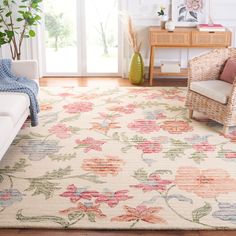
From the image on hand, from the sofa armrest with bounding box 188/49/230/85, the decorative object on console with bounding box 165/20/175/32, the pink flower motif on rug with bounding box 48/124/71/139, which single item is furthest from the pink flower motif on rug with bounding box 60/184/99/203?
the decorative object on console with bounding box 165/20/175/32

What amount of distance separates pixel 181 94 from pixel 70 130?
1711mm

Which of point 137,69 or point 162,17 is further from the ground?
point 162,17

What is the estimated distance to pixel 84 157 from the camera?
3.53m

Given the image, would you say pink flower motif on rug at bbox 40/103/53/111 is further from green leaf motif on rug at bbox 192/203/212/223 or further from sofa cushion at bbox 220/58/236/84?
green leaf motif on rug at bbox 192/203/212/223

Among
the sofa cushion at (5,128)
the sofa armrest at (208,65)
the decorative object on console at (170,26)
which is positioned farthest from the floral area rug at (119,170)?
the decorative object on console at (170,26)

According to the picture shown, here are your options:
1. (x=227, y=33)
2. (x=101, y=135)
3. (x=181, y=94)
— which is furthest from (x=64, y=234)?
(x=227, y=33)

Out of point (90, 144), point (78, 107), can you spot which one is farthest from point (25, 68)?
point (90, 144)

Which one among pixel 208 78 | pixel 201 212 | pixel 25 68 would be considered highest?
pixel 25 68

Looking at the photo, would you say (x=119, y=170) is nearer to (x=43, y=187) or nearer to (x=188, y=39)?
(x=43, y=187)

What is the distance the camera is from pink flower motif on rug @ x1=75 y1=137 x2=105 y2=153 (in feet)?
12.1

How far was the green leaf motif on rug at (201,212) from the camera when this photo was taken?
2695 mm

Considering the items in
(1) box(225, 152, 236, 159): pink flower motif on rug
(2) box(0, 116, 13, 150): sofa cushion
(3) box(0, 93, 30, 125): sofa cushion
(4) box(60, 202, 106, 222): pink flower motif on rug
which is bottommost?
(4) box(60, 202, 106, 222): pink flower motif on rug

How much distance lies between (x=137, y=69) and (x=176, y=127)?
5.55 ft

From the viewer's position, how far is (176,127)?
4195 millimetres
